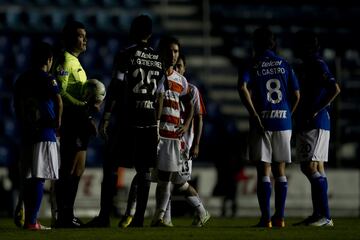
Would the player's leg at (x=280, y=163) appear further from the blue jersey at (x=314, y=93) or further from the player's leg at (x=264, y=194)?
the blue jersey at (x=314, y=93)

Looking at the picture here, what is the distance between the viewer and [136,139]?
33.7 ft

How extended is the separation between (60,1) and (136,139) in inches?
547

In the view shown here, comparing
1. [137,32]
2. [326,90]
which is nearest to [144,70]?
[137,32]

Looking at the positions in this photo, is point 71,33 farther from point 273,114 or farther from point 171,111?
point 273,114

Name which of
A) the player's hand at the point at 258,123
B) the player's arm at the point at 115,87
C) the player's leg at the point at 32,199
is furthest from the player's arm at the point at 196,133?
the player's leg at the point at 32,199

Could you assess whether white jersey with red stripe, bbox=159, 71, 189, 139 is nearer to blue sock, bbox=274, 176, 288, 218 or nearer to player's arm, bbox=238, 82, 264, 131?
player's arm, bbox=238, 82, 264, 131

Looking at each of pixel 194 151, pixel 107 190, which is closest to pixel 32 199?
pixel 107 190

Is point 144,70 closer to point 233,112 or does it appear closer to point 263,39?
point 263,39

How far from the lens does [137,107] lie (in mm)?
10250

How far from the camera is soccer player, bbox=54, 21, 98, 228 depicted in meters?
10.6

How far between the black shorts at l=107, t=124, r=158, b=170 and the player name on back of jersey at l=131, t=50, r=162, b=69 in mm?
594

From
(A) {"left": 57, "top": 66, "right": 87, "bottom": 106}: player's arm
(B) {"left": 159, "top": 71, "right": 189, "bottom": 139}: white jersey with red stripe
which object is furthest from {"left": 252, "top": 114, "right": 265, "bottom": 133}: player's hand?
(A) {"left": 57, "top": 66, "right": 87, "bottom": 106}: player's arm

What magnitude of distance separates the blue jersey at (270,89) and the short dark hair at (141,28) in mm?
1100

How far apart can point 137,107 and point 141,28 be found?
28.8 inches
